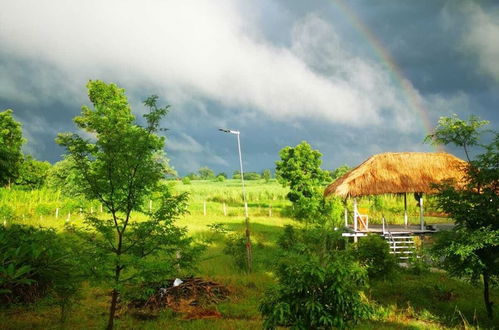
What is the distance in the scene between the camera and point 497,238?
7.99 m

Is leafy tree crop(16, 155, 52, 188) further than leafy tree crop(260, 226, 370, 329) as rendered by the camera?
Yes

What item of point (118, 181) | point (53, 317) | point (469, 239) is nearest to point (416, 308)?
point (469, 239)

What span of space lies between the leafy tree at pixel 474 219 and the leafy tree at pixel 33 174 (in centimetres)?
4786

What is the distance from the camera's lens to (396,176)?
20.3 m

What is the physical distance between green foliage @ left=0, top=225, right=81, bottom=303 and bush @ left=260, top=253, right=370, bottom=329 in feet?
10.5

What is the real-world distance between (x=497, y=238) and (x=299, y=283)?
206 inches

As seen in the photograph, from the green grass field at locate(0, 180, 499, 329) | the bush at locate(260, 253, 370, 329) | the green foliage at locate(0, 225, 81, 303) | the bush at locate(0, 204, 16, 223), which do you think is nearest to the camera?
the green foliage at locate(0, 225, 81, 303)

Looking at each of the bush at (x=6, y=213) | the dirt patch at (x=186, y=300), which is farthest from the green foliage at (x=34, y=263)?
the bush at (x=6, y=213)

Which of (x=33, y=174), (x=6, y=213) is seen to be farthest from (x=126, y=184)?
(x=33, y=174)

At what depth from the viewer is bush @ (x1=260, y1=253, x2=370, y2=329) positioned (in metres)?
5.62

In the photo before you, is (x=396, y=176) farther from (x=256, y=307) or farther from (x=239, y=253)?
(x=256, y=307)

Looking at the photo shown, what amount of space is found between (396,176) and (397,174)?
20 centimetres

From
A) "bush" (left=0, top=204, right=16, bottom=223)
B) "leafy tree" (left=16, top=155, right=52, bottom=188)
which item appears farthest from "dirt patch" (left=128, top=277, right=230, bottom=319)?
"leafy tree" (left=16, top=155, right=52, bottom=188)

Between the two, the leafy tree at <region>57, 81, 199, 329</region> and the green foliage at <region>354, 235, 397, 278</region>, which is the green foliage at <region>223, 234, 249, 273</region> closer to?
the green foliage at <region>354, 235, 397, 278</region>
